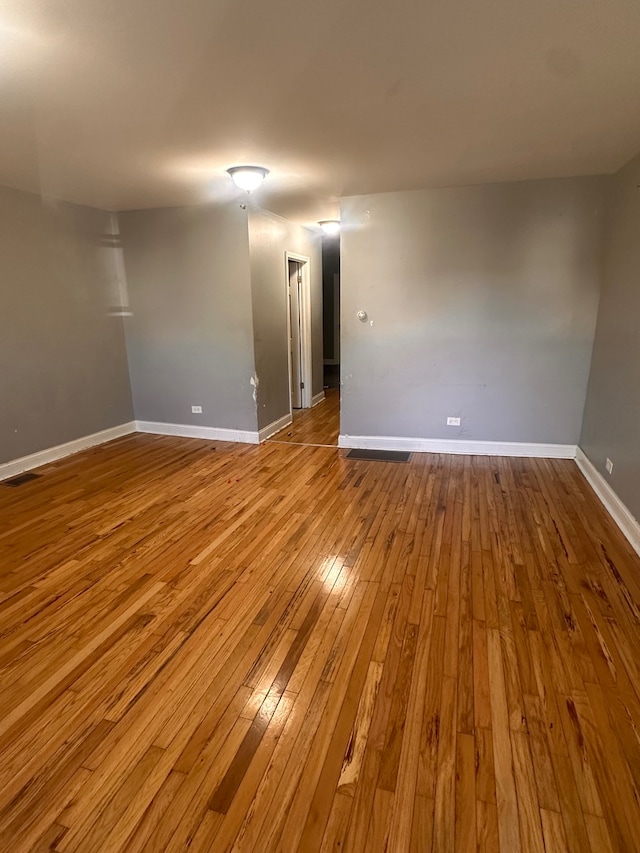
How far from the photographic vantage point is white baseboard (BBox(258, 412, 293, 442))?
5.30m

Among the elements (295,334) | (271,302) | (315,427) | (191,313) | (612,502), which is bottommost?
(315,427)

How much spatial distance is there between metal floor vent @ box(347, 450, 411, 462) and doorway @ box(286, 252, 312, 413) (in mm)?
1743

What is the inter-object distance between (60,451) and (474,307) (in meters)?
4.37

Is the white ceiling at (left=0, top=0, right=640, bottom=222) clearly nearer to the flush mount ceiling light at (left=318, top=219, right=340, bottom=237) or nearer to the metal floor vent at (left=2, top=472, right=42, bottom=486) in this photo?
the flush mount ceiling light at (left=318, top=219, right=340, bottom=237)

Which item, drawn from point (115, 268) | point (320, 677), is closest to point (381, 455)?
point (320, 677)

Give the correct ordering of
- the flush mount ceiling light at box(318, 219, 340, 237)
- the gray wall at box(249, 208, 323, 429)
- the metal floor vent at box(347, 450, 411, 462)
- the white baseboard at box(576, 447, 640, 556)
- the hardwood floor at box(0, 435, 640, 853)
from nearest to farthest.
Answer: the hardwood floor at box(0, 435, 640, 853) < the white baseboard at box(576, 447, 640, 556) < the metal floor vent at box(347, 450, 411, 462) < the gray wall at box(249, 208, 323, 429) < the flush mount ceiling light at box(318, 219, 340, 237)

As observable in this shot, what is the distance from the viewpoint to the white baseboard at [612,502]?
9.46ft

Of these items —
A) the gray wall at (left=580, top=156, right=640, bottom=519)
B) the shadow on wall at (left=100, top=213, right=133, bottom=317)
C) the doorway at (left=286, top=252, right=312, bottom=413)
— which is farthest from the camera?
the doorway at (left=286, top=252, right=312, bottom=413)

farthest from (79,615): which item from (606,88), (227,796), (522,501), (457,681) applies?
(606,88)

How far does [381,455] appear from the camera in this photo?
4.71 meters

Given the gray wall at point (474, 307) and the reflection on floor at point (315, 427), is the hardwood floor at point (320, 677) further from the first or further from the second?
the reflection on floor at point (315, 427)

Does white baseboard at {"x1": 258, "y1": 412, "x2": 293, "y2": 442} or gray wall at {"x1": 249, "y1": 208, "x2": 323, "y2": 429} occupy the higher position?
gray wall at {"x1": 249, "y1": 208, "x2": 323, "y2": 429}

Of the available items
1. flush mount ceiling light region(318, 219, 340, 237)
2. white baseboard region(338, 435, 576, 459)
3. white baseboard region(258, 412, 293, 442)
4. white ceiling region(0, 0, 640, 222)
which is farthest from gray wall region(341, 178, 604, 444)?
flush mount ceiling light region(318, 219, 340, 237)

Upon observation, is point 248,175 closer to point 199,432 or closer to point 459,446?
point 199,432
